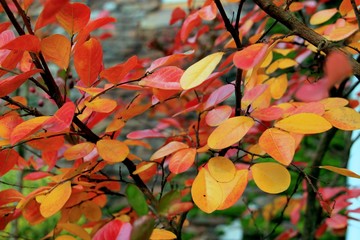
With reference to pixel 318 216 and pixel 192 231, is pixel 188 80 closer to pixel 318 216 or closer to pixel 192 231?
pixel 318 216

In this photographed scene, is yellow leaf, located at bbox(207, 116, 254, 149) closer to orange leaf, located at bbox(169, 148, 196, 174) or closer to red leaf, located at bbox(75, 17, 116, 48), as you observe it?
orange leaf, located at bbox(169, 148, 196, 174)

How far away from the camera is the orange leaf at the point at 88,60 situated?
2.67ft

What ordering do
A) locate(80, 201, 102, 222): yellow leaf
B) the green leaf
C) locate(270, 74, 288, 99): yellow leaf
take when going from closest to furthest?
1. the green leaf
2. locate(80, 201, 102, 222): yellow leaf
3. locate(270, 74, 288, 99): yellow leaf

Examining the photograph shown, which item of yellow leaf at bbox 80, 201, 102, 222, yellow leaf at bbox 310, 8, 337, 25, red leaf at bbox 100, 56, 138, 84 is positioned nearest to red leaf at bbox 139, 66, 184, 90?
red leaf at bbox 100, 56, 138, 84

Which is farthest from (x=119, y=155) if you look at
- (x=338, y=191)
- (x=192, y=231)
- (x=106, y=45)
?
(x=106, y=45)

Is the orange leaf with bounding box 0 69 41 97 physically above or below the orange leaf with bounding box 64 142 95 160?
above

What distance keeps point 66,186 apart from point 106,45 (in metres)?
3.33

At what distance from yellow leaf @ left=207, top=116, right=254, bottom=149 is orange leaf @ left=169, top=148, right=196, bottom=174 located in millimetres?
86

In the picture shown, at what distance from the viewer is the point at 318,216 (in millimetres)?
1607

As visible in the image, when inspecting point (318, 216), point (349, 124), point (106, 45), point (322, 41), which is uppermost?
point (322, 41)

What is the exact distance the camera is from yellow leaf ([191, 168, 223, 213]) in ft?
2.49

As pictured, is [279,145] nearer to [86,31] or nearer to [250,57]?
[250,57]

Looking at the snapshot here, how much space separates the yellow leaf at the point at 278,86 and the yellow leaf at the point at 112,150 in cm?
48

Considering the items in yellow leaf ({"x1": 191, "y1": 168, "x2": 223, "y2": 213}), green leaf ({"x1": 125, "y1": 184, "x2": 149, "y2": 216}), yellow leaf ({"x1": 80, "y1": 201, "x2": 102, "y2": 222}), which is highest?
green leaf ({"x1": 125, "y1": 184, "x2": 149, "y2": 216})
